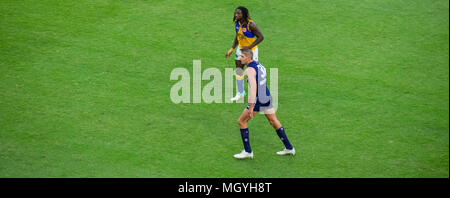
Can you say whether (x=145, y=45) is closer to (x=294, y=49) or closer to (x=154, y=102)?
(x=154, y=102)

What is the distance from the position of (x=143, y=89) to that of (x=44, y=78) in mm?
2017

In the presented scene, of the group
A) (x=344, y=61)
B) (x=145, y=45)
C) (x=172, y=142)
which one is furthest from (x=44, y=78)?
(x=344, y=61)

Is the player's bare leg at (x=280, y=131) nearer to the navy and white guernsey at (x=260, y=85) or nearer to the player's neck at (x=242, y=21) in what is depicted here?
the navy and white guernsey at (x=260, y=85)

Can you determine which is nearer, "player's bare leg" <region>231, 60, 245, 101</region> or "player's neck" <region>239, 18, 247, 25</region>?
"player's neck" <region>239, 18, 247, 25</region>

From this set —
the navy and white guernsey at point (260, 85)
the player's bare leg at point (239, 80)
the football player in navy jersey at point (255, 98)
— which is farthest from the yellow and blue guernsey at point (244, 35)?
the navy and white guernsey at point (260, 85)

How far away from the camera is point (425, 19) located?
35.3 ft

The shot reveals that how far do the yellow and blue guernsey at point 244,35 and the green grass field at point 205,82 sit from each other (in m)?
1.17

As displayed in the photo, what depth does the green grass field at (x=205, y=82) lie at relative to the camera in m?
6.64

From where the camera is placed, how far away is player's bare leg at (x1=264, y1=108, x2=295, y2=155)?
6.52 meters

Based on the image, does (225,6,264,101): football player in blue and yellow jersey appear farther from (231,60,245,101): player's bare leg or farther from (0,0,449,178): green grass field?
(0,0,449,178): green grass field

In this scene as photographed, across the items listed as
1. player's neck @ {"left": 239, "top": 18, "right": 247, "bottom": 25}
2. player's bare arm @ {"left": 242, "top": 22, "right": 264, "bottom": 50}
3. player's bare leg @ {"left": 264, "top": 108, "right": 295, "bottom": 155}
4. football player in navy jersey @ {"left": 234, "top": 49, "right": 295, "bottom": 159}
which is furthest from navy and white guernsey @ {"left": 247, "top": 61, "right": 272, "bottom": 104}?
player's neck @ {"left": 239, "top": 18, "right": 247, "bottom": 25}

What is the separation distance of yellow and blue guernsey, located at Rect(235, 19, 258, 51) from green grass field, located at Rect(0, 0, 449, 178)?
46.2 inches

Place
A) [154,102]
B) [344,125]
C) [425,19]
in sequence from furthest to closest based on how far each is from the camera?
[425,19] → [154,102] → [344,125]

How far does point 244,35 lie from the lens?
780 cm
